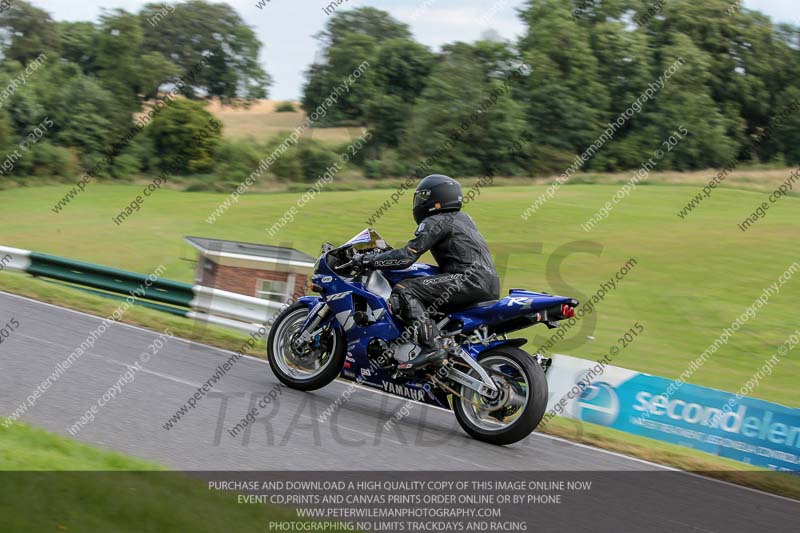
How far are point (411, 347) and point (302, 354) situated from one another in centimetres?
133

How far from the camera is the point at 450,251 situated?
8492 mm

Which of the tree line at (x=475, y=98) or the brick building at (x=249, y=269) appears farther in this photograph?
the tree line at (x=475, y=98)

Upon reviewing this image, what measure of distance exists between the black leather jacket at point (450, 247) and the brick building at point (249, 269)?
12793mm

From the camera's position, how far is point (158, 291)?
54.5ft

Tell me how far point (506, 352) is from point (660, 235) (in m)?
24.7

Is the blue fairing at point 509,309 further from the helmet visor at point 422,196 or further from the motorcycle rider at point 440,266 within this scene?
the helmet visor at point 422,196

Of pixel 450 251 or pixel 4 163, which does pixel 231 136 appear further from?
pixel 450 251

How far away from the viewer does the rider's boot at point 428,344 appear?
8258 millimetres

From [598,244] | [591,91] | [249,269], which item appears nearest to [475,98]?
[591,91]

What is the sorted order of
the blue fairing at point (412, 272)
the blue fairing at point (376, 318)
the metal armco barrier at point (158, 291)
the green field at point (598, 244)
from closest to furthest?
the blue fairing at point (376, 318)
the blue fairing at point (412, 272)
the metal armco barrier at point (158, 291)
the green field at point (598, 244)

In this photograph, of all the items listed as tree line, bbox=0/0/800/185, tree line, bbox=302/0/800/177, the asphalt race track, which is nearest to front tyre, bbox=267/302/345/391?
the asphalt race track
